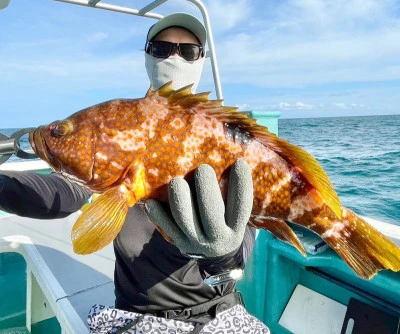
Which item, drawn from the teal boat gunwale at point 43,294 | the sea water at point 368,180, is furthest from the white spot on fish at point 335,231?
the sea water at point 368,180

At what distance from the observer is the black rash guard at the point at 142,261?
185 cm

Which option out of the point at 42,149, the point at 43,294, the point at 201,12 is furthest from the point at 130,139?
the point at 201,12

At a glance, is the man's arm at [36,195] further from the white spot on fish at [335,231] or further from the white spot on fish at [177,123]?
the white spot on fish at [335,231]

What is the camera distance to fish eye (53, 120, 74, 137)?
5.13 feet

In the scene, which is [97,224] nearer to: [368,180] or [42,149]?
[42,149]

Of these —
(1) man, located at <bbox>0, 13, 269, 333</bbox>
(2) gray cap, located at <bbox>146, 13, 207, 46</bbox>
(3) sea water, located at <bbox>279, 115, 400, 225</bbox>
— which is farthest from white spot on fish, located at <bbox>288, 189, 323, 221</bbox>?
(3) sea water, located at <bbox>279, 115, 400, 225</bbox>

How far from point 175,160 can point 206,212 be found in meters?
0.26

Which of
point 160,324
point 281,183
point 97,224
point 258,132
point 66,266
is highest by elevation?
point 258,132

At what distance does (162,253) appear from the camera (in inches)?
74.6

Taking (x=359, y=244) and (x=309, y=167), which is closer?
(x=309, y=167)

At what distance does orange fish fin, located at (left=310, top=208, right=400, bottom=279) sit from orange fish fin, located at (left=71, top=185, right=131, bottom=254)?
3.10 ft

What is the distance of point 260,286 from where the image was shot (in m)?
3.40

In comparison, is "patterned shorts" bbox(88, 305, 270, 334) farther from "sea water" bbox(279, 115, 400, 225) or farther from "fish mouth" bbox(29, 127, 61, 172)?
"sea water" bbox(279, 115, 400, 225)

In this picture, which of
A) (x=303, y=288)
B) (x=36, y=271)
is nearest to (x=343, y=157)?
(x=303, y=288)
